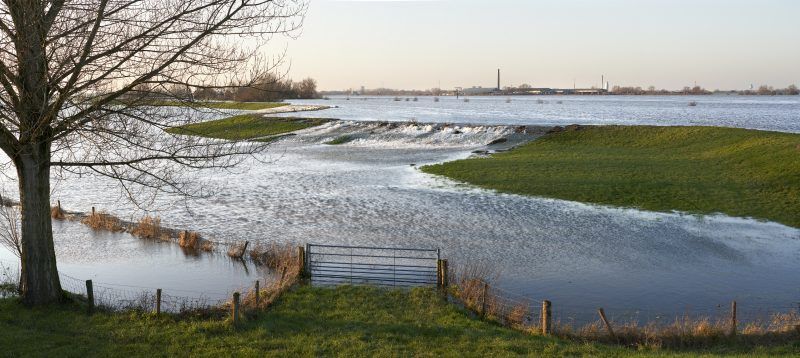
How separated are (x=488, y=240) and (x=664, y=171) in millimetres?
20356

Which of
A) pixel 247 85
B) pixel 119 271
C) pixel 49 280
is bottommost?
pixel 119 271

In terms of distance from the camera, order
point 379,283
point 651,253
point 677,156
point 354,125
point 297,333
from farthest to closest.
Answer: point 354,125 → point 677,156 → point 651,253 → point 379,283 → point 297,333

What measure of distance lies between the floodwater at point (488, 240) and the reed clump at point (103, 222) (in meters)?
0.63

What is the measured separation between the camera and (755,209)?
1144 inches

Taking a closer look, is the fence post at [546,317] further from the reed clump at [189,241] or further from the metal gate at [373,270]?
the reed clump at [189,241]

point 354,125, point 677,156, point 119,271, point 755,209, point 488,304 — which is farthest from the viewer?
point 354,125

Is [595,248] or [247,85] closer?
[247,85]

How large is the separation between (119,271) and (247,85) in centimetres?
993

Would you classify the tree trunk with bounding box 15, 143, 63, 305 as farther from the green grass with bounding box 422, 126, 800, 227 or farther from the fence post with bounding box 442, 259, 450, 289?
the green grass with bounding box 422, 126, 800, 227

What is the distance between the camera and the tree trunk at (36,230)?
44.8 feet

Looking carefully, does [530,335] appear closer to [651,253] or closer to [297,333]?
[297,333]

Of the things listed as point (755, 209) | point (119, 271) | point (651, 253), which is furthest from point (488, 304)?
point (755, 209)

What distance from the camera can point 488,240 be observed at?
2386 centimetres

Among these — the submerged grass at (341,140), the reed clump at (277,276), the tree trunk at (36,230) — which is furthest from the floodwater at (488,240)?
the submerged grass at (341,140)
